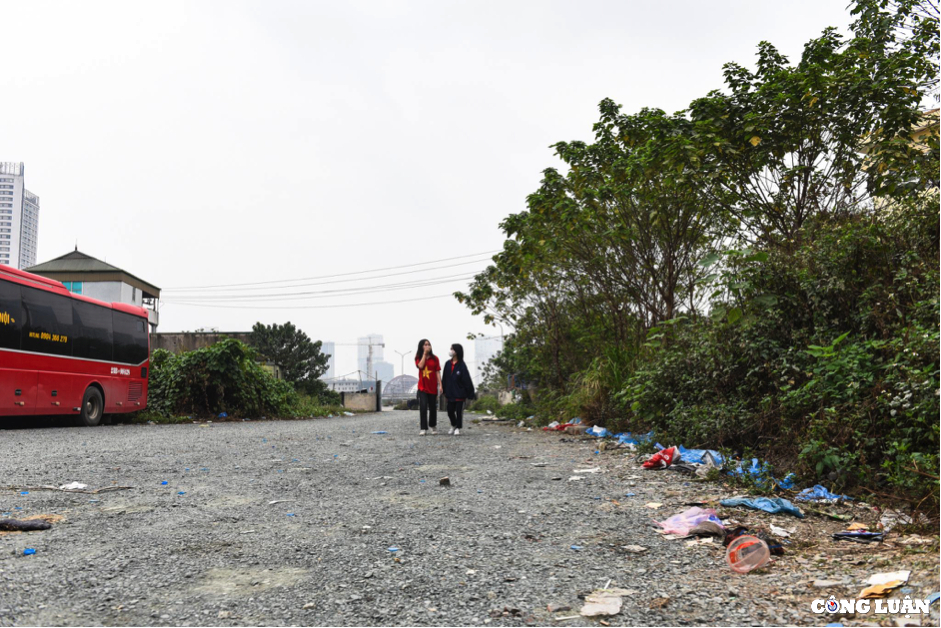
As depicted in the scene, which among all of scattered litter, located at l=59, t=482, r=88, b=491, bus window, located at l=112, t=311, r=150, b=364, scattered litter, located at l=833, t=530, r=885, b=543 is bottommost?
scattered litter, located at l=833, t=530, r=885, b=543

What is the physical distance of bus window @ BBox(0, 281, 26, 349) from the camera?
1264cm

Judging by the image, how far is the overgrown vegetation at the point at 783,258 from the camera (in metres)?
5.06

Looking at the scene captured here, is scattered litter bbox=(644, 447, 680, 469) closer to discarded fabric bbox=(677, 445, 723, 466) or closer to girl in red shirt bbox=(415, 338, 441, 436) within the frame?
discarded fabric bbox=(677, 445, 723, 466)

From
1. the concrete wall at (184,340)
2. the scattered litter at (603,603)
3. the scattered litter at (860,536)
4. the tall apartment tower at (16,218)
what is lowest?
the scattered litter at (603,603)

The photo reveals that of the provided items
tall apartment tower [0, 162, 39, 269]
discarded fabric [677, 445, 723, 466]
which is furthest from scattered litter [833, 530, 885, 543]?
tall apartment tower [0, 162, 39, 269]

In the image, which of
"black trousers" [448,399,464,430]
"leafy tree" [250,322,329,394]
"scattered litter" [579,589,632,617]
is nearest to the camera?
"scattered litter" [579,589,632,617]

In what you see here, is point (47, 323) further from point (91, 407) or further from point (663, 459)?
point (663, 459)

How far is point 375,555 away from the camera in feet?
11.5

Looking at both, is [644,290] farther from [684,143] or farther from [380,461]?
[380,461]

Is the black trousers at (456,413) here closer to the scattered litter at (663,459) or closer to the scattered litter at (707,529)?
the scattered litter at (663,459)

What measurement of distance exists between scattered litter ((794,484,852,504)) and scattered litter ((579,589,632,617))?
2549 millimetres

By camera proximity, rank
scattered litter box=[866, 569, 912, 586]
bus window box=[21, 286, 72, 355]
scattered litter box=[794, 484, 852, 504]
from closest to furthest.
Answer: scattered litter box=[866, 569, 912, 586], scattered litter box=[794, 484, 852, 504], bus window box=[21, 286, 72, 355]

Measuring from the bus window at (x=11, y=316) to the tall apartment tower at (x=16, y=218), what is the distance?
8622 cm

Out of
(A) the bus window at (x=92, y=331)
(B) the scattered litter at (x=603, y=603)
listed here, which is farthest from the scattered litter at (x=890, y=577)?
(A) the bus window at (x=92, y=331)
